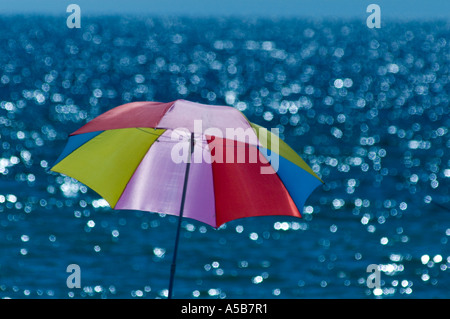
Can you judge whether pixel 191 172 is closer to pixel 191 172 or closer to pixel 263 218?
pixel 191 172

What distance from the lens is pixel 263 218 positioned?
26422 mm

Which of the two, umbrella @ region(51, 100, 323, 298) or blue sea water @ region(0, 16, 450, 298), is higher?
blue sea water @ region(0, 16, 450, 298)

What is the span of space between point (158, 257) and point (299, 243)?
4517 mm

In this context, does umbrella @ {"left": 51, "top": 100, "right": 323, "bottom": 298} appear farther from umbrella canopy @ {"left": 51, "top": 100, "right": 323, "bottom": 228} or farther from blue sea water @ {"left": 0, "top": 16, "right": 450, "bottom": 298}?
blue sea water @ {"left": 0, "top": 16, "right": 450, "bottom": 298}

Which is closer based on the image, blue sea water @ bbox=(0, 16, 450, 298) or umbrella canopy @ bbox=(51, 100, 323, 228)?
umbrella canopy @ bbox=(51, 100, 323, 228)

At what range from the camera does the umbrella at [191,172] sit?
7325 mm

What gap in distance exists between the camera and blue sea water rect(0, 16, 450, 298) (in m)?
21.7

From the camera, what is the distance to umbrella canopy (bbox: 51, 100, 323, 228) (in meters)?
A: 7.33

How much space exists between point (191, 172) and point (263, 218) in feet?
62.6

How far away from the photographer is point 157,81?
7169 centimetres

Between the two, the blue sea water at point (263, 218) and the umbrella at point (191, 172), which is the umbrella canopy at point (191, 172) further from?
the blue sea water at point (263, 218)

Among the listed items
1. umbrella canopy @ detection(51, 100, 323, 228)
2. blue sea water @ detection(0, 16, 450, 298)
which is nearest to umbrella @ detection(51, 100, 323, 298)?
umbrella canopy @ detection(51, 100, 323, 228)

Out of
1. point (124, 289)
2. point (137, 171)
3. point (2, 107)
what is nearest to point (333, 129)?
point (2, 107)
